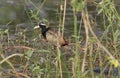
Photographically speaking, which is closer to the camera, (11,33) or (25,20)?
(11,33)

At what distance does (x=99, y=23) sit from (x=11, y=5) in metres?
2.12

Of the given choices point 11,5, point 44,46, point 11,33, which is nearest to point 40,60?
point 44,46

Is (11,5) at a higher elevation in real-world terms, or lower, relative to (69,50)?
higher

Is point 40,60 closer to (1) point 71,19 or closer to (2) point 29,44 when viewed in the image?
(2) point 29,44

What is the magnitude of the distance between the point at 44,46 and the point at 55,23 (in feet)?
5.54

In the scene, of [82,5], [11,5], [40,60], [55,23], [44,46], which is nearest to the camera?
[82,5]

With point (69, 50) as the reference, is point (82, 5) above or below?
above

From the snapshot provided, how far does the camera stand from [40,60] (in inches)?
212

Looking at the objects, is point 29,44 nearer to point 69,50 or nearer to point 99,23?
point 69,50

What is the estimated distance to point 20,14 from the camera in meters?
8.88

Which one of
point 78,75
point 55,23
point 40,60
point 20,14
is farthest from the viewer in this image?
point 20,14

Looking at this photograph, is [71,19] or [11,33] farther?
[71,19]

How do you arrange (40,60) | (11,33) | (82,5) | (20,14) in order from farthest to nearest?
(20,14)
(11,33)
(40,60)
(82,5)

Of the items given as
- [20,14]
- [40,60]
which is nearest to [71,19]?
[20,14]
